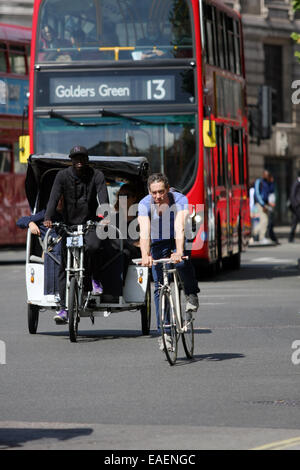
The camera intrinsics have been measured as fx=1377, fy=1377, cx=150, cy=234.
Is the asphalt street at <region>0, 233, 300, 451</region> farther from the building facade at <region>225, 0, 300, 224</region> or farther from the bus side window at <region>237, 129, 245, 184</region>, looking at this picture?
the building facade at <region>225, 0, 300, 224</region>

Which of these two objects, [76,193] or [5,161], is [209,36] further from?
[76,193]

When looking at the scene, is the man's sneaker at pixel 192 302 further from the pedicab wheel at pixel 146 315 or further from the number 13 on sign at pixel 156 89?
the number 13 on sign at pixel 156 89

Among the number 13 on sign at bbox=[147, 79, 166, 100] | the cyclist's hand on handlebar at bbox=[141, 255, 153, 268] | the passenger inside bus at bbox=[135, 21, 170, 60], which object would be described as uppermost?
the passenger inside bus at bbox=[135, 21, 170, 60]

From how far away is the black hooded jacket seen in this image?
12.6 metres

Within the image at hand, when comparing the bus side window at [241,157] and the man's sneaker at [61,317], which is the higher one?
the bus side window at [241,157]

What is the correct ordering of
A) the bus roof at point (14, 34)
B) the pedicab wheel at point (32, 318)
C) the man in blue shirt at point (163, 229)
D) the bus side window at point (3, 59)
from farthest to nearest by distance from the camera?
1. the bus roof at point (14, 34)
2. the bus side window at point (3, 59)
3. the pedicab wheel at point (32, 318)
4. the man in blue shirt at point (163, 229)

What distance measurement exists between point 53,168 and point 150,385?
4721 mm

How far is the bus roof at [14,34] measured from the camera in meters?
29.6

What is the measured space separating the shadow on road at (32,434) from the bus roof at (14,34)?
22.5 meters

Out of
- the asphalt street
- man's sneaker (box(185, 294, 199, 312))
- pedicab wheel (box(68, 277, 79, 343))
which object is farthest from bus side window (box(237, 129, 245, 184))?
man's sneaker (box(185, 294, 199, 312))

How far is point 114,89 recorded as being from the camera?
20.5 meters

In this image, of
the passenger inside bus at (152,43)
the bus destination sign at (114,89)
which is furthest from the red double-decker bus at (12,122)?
the passenger inside bus at (152,43)

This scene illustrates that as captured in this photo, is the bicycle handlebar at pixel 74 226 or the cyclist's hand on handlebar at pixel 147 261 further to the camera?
the bicycle handlebar at pixel 74 226

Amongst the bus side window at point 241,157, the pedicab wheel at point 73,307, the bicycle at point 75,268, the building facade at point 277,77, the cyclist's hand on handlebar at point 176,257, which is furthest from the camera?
the building facade at point 277,77
